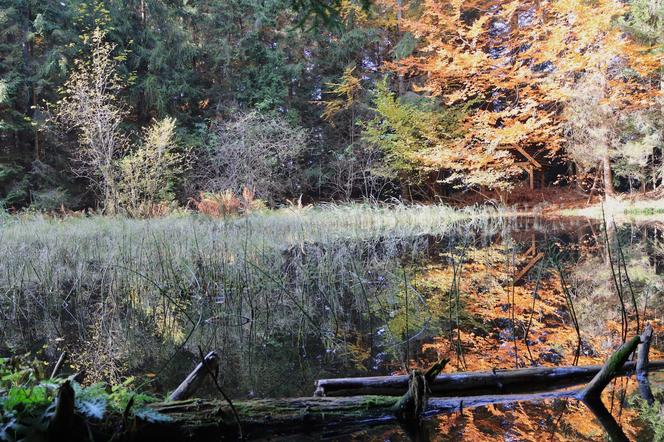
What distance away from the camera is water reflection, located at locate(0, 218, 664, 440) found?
5.05 feet

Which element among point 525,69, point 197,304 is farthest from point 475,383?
point 525,69

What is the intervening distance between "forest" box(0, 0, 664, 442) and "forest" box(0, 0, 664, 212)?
90 mm

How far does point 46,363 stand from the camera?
5.81 feet

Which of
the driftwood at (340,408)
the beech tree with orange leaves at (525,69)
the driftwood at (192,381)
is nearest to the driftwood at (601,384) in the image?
the driftwood at (340,408)

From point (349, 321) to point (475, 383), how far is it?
3.44 ft

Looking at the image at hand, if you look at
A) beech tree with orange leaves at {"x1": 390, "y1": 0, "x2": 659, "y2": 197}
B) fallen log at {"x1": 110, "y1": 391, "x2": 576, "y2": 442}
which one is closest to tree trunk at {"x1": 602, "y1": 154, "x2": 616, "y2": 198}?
beech tree with orange leaves at {"x1": 390, "y1": 0, "x2": 659, "y2": 197}

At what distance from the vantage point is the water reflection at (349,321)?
1.54 metres

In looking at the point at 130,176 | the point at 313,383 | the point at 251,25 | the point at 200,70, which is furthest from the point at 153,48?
the point at 313,383

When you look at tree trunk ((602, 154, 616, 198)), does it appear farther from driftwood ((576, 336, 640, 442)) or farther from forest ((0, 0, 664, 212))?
driftwood ((576, 336, 640, 442))

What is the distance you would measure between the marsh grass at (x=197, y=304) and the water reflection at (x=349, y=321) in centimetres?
1

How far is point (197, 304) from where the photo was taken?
2709 millimetres

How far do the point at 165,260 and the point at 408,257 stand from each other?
2.18 meters

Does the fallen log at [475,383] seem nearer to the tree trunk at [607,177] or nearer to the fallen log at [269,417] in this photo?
the fallen log at [269,417]

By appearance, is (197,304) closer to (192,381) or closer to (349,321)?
(349,321)
